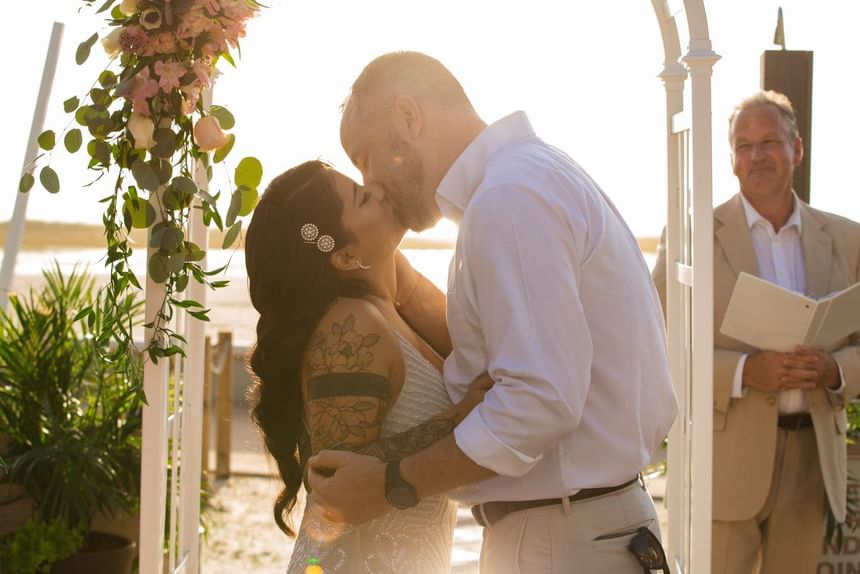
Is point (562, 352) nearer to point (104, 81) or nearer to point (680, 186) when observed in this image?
point (104, 81)

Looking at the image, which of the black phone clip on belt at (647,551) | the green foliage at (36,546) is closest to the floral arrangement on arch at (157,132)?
the black phone clip on belt at (647,551)

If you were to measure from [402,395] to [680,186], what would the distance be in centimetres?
155

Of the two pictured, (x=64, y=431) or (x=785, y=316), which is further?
(x=64, y=431)

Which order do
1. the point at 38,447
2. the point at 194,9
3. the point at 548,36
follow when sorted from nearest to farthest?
the point at 194,9
the point at 38,447
the point at 548,36

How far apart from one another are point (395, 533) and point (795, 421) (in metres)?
2.30

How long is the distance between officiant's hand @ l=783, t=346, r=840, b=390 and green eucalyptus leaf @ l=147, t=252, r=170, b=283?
235 cm

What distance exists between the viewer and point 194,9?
246cm

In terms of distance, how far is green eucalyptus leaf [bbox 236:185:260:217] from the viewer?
2541 mm

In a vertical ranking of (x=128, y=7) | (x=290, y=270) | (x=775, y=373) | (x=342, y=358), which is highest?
(x=128, y=7)

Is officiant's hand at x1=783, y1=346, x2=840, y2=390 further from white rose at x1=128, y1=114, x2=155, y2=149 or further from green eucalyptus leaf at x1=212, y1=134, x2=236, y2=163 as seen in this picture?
white rose at x1=128, y1=114, x2=155, y2=149

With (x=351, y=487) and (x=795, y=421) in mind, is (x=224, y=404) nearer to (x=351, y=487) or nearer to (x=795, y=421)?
(x=795, y=421)

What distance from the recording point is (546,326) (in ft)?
6.14

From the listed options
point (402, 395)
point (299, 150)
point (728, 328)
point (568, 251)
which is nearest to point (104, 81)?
point (299, 150)

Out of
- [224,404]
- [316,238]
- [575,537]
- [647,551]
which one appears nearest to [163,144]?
[316,238]
